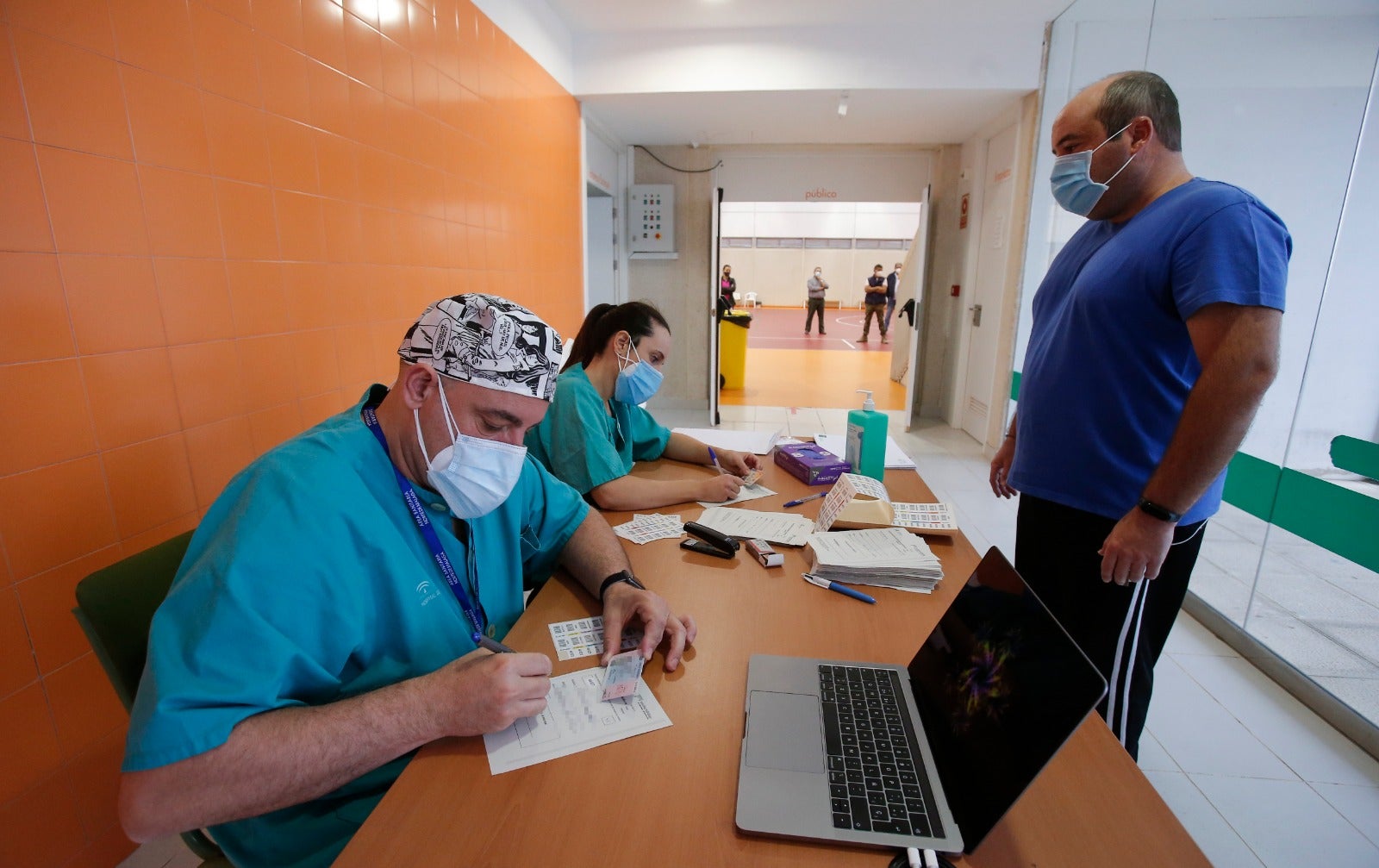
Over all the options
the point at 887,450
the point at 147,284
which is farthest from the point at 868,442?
the point at 147,284

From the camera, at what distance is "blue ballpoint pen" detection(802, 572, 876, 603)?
4.07 feet

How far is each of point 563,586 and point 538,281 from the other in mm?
2941

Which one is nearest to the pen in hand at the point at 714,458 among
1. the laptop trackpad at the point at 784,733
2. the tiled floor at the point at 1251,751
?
the laptop trackpad at the point at 784,733

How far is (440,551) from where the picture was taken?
3.42 ft

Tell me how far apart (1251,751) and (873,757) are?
1.88 m

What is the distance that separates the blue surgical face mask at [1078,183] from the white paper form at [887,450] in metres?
0.80

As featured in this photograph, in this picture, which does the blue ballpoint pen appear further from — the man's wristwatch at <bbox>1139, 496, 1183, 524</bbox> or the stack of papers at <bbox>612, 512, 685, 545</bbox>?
the man's wristwatch at <bbox>1139, 496, 1183, 524</bbox>

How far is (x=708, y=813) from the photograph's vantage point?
75 centimetres

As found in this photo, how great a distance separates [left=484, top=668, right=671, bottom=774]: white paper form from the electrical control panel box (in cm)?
575

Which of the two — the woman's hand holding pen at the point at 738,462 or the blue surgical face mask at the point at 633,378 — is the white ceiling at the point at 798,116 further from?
the woman's hand holding pen at the point at 738,462

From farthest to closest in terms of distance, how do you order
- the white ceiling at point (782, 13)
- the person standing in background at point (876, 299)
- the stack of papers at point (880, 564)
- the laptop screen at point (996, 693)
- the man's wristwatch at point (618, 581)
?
the person standing in background at point (876, 299) → the white ceiling at point (782, 13) → the stack of papers at point (880, 564) → the man's wristwatch at point (618, 581) → the laptop screen at point (996, 693)

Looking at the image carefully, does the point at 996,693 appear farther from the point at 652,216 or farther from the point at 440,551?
the point at 652,216

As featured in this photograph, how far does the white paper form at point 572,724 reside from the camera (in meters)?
0.83

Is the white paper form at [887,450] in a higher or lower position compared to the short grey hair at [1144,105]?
lower
